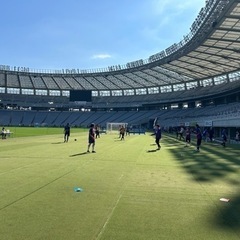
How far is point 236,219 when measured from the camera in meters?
5.90

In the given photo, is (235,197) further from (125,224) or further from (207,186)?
(125,224)

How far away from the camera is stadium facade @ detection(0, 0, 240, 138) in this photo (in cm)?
4822

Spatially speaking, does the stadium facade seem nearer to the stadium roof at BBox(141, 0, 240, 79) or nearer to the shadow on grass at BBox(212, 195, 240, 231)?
the stadium roof at BBox(141, 0, 240, 79)

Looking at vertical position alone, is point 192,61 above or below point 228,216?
above

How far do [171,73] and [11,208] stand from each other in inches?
3095

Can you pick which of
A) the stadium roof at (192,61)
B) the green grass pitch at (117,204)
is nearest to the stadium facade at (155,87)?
the stadium roof at (192,61)

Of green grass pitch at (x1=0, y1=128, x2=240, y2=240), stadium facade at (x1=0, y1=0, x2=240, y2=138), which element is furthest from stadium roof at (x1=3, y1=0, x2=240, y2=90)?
green grass pitch at (x1=0, y1=128, x2=240, y2=240)

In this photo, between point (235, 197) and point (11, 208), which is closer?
point (11, 208)

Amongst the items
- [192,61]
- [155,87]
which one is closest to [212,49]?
[192,61]

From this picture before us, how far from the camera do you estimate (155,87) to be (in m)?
103

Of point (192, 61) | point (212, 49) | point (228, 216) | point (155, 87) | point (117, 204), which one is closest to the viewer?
point (228, 216)

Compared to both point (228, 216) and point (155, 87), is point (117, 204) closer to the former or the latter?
point (228, 216)

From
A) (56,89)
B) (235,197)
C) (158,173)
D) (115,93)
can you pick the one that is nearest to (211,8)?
(158,173)

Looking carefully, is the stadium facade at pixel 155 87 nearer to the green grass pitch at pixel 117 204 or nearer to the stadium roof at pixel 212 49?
the stadium roof at pixel 212 49
